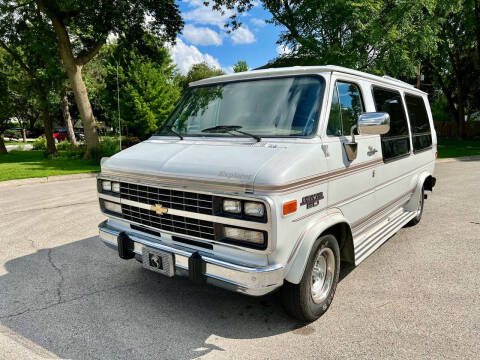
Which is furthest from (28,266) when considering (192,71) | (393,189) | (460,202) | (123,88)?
(192,71)

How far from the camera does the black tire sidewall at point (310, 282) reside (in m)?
2.98

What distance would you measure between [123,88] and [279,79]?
2270 centimetres

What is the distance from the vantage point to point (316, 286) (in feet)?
10.9

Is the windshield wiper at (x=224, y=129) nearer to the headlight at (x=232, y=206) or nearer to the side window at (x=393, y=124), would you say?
the headlight at (x=232, y=206)

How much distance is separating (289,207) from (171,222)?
1063 millimetres

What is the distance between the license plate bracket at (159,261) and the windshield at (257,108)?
1279mm

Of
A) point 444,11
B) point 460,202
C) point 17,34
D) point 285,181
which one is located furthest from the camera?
point 17,34

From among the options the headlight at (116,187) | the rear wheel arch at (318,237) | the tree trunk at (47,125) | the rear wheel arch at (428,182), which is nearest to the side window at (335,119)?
the rear wheel arch at (318,237)

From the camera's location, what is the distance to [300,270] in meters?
2.79

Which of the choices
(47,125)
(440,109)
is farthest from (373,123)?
(440,109)

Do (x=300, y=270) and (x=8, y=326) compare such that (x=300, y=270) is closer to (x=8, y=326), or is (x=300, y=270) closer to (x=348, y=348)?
(x=348, y=348)

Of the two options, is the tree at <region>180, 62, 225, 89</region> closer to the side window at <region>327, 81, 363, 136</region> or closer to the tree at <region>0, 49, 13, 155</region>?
the tree at <region>0, 49, 13, 155</region>

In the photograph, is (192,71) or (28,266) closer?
(28,266)

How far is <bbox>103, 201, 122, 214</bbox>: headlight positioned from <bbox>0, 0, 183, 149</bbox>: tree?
44.5 ft
